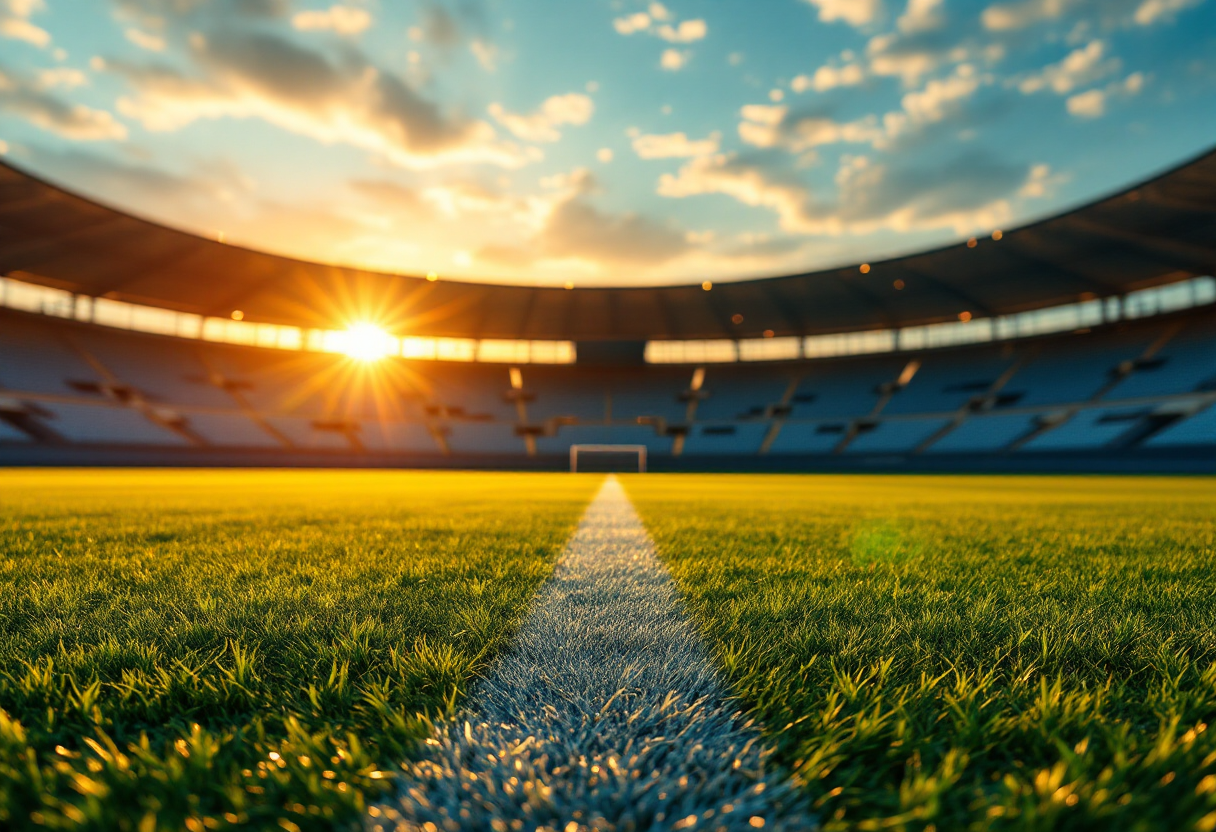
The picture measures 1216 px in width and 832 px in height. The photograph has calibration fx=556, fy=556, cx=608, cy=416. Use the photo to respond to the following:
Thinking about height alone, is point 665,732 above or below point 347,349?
below

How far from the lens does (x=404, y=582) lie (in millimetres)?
2324

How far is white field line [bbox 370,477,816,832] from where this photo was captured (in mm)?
764

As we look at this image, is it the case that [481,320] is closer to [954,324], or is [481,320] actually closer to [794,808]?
[954,324]

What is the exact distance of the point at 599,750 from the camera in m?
0.97

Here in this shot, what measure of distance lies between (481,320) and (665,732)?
3380 centimetres

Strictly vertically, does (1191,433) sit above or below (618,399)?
below

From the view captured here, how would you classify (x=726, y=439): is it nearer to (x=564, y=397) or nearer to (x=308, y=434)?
(x=564, y=397)

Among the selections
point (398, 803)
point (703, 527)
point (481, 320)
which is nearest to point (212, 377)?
point (481, 320)

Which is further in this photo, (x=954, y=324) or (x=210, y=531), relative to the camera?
(x=954, y=324)

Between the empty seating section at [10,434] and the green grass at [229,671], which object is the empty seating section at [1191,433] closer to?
the green grass at [229,671]

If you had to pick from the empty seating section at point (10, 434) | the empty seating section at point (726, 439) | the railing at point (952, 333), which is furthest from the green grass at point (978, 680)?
the railing at point (952, 333)

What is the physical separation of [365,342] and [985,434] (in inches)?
1382

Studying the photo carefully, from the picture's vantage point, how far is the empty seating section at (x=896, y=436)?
28.0m

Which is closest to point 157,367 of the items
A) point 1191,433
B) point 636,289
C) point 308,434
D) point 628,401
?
point 308,434
